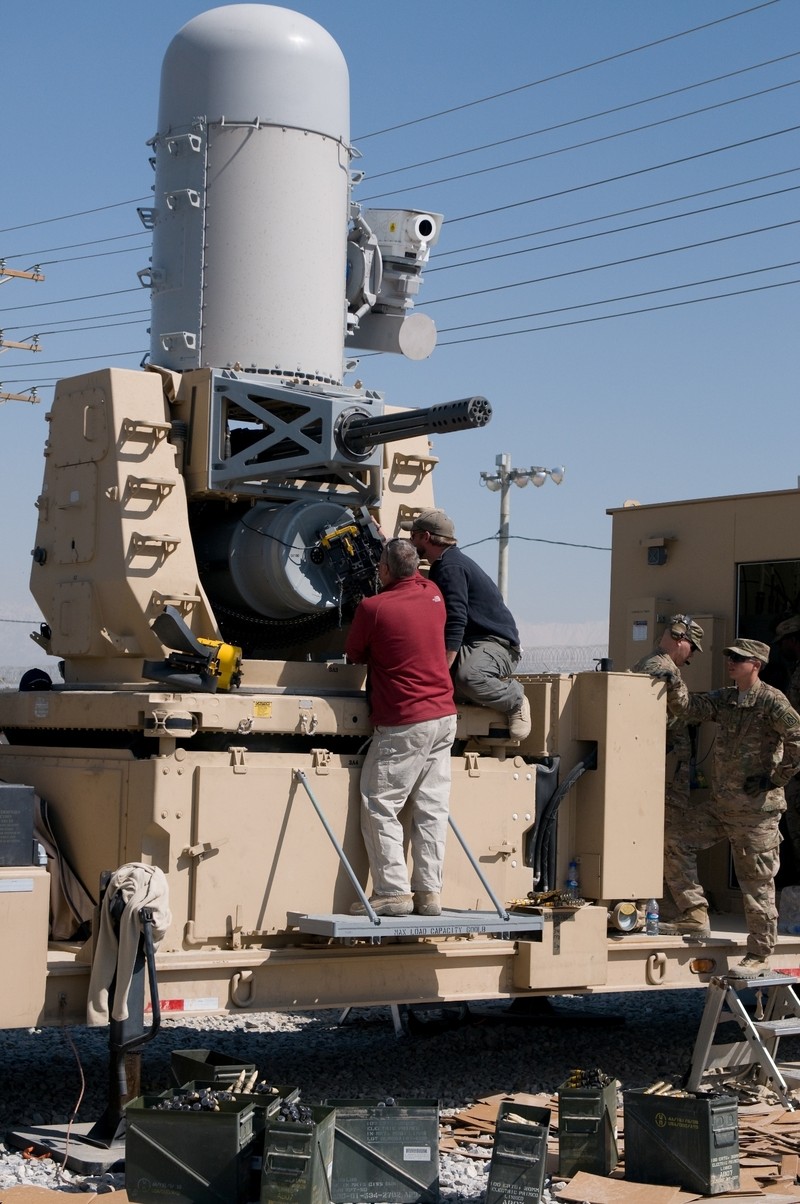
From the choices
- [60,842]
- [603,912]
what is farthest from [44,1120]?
[603,912]

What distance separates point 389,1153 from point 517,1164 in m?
0.49

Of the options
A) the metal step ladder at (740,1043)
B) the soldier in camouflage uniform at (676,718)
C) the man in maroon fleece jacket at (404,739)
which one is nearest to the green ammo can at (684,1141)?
the man in maroon fleece jacket at (404,739)

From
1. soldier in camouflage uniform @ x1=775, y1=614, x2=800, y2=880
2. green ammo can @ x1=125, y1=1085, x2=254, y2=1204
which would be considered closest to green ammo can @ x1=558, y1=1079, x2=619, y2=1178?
green ammo can @ x1=125, y1=1085, x2=254, y2=1204

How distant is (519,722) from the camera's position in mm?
8312

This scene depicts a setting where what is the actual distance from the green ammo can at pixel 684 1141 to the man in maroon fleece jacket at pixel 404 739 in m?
1.36

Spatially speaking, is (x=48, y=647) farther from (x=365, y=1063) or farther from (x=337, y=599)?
(x=365, y=1063)

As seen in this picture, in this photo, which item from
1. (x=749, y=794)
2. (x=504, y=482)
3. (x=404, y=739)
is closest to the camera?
(x=404, y=739)

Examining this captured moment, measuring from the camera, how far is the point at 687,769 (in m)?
9.20

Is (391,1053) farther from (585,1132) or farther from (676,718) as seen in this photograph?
(585,1132)

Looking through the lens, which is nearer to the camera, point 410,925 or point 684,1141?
point 684,1141

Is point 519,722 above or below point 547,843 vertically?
above

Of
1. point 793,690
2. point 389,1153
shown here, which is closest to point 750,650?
point 793,690

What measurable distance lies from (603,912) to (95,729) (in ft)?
8.42

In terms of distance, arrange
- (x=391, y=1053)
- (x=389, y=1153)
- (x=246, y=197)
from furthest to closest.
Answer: (x=391, y=1053) < (x=246, y=197) < (x=389, y=1153)
